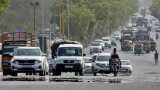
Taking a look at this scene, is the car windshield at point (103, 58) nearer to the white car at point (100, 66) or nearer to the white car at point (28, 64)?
the white car at point (100, 66)

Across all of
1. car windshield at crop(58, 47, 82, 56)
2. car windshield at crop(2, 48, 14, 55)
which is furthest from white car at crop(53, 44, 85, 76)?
car windshield at crop(2, 48, 14, 55)

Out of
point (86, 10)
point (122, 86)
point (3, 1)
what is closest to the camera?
point (122, 86)

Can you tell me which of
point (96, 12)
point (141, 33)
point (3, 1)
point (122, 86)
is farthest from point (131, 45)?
point (122, 86)

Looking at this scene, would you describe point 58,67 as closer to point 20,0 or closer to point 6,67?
point 6,67

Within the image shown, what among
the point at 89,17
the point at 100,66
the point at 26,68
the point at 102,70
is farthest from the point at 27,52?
the point at 89,17

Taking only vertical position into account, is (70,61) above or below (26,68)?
above

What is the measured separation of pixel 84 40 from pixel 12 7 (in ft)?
50.8

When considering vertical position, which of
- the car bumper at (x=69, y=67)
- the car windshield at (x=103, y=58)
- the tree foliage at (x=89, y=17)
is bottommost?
the car bumper at (x=69, y=67)

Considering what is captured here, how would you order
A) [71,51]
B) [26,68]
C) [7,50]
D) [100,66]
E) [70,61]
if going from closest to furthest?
1. [26,68]
2. [70,61]
3. [71,51]
4. [7,50]
5. [100,66]

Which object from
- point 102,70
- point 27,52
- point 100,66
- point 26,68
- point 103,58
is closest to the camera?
point 26,68

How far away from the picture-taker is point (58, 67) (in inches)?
1686

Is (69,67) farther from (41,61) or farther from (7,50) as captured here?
(7,50)

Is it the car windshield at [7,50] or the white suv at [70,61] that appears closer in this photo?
the white suv at [70,61]

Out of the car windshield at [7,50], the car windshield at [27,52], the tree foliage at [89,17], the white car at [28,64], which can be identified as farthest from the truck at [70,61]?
the tree foliage at [89,17]
